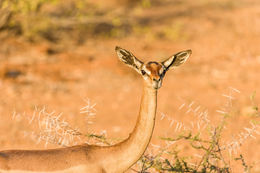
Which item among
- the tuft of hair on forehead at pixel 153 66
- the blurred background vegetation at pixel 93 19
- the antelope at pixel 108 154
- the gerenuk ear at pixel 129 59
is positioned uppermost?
the blurred background vegetation at pixel 93 19

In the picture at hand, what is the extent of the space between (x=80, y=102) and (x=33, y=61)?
3.33 metres

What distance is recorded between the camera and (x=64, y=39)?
14.8 metres

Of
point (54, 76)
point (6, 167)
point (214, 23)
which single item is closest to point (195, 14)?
point (214, 23)

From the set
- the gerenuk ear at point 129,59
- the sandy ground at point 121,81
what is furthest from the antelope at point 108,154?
the sandy ground at point 121,81

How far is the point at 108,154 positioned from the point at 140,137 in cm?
32

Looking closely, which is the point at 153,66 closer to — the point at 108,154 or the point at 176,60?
the point at 176,60

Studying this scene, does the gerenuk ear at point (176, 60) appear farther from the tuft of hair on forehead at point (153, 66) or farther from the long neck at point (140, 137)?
the long neck at point (140, 137)

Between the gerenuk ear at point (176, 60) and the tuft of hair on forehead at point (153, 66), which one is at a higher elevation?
the gerenuk ear at point (176, 60)

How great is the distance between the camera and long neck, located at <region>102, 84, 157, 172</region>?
331 cm

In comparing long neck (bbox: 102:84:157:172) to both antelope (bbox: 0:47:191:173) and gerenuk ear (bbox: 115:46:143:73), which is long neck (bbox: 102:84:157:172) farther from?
gerenuk ear (bbox: 115:46:143:73)

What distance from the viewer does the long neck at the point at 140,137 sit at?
331 centimetres

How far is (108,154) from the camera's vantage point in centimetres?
344

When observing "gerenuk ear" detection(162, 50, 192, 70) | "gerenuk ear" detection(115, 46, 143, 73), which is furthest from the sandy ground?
"gerenuk ear" detection(115, 46, 143, 73)

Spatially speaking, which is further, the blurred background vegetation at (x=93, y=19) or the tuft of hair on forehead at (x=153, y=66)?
the blurred background vegetation at (x=93, y=19)
